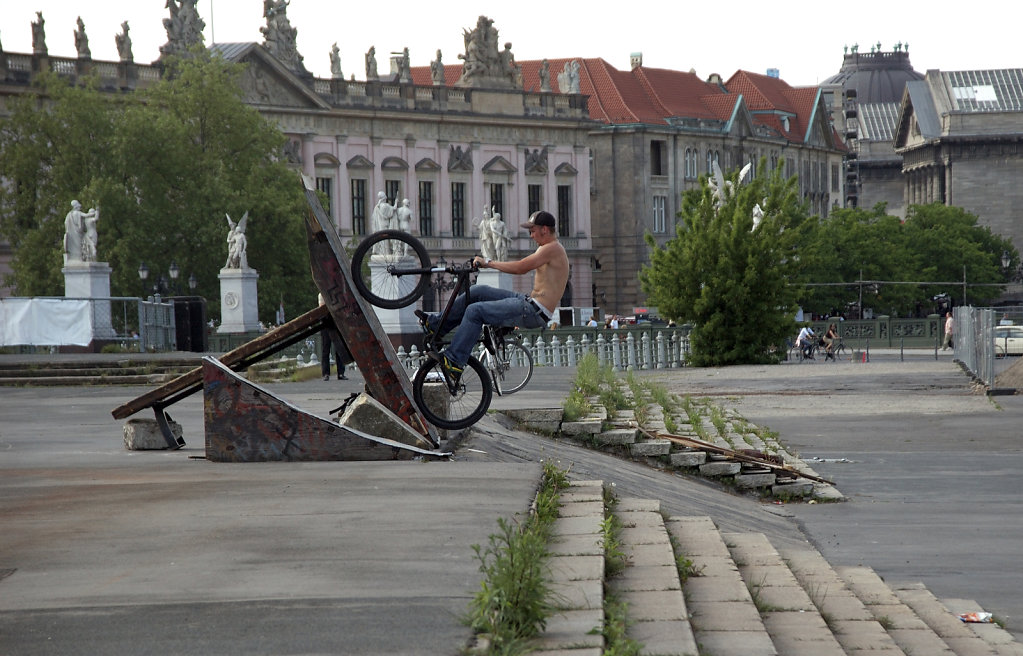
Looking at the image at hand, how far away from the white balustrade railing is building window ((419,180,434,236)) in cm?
4556

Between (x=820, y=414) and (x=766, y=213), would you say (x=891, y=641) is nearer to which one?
(x=820, y=414)

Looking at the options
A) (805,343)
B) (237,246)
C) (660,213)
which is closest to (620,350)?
(237,246)

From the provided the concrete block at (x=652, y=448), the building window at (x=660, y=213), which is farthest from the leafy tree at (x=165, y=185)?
the building window at (x=660, y=213)

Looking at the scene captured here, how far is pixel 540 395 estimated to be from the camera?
20.8 metres

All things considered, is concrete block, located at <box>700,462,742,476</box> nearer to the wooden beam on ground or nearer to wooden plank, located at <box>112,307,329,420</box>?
the wooden beam on ground

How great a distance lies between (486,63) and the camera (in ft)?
314

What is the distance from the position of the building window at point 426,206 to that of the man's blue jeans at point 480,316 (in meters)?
80.6

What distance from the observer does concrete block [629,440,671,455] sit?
15.7 m

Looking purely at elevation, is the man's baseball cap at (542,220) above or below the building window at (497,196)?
below

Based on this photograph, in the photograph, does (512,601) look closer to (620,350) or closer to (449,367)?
(449,367)

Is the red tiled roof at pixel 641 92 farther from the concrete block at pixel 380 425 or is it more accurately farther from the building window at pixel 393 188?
the concrete block at pixel 380 425

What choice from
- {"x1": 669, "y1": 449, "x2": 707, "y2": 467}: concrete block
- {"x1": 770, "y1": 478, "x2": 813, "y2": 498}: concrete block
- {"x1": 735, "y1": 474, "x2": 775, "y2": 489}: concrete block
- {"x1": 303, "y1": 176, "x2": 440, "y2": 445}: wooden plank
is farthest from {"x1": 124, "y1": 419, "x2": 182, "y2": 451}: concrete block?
{"x1": 770, "y1": 478, "x2": 813, "y2": 498}: concrete block

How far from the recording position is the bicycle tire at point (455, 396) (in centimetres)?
1276

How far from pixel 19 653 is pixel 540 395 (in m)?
15.1
